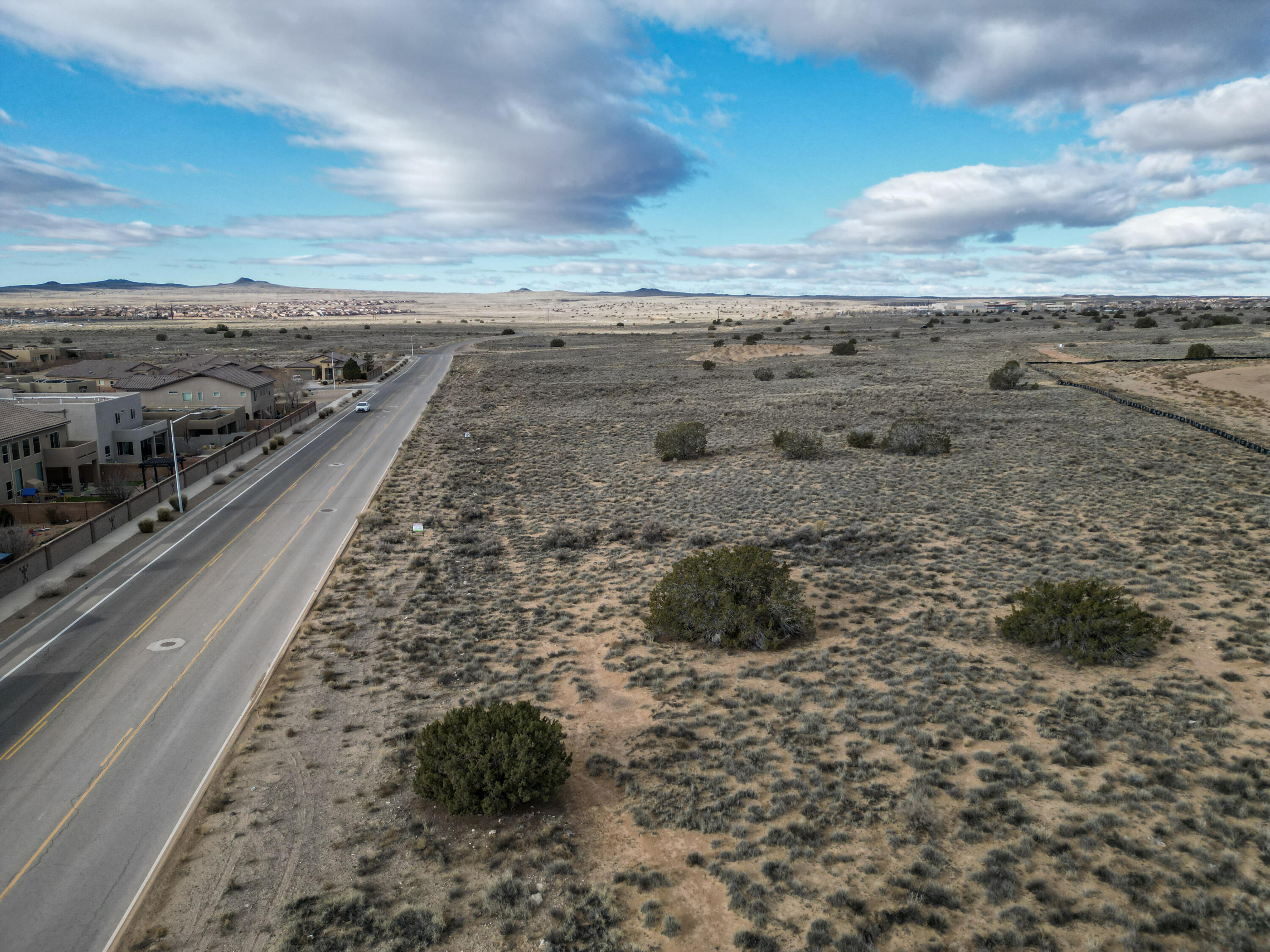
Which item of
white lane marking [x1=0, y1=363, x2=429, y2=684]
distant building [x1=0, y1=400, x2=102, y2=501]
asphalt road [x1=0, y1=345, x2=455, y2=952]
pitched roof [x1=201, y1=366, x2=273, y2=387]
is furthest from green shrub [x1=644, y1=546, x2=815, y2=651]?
pitched roof [x1=201, y1=366, x2=273, y2=387]

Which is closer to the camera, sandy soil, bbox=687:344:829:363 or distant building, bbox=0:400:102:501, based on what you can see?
distant building, bbox=0:400:102:501

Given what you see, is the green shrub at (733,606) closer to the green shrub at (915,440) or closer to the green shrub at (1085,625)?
the green shrub at (1085,625)

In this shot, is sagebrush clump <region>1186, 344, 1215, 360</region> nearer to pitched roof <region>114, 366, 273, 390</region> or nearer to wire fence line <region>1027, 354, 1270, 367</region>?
wire fence line <region>1027, 354, 1270, 367</region>

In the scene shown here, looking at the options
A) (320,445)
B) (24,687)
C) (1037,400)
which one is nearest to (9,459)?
(320,445)

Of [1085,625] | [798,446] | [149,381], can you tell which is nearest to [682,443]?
[798,446]

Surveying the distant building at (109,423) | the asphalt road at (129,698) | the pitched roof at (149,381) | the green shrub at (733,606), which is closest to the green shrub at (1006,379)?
the green shrub at (733,606)

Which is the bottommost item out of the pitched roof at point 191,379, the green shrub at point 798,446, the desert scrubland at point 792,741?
the desert scrubland at point 792,741

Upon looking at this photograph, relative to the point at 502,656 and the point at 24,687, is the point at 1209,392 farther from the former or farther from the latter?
the point at 24,687
